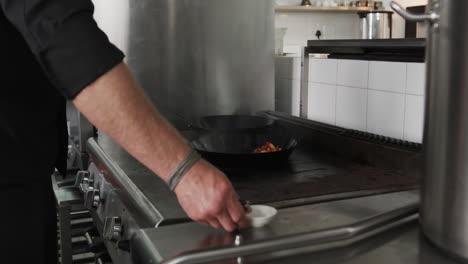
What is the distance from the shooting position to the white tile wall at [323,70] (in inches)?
70.2

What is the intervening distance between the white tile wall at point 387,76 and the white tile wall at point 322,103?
0.23 meters

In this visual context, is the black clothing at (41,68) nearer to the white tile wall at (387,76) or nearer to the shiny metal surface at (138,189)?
the shiny metal surface at (138,189)

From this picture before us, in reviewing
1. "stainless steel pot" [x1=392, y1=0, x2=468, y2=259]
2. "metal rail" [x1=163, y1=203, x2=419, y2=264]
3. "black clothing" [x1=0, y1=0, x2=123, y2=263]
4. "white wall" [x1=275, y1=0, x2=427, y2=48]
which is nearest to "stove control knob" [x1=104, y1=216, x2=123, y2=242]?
"black clothing" [x1=0, y1=0, x2=123, y2=263]

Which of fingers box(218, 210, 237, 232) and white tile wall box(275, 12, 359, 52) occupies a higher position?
white tile wall box(275, 12, 359, 52)

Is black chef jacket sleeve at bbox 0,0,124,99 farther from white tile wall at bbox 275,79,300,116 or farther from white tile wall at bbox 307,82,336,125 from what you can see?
white tile wall at bbox 275,79,300,116

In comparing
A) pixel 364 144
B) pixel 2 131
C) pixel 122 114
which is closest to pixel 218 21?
pixel 364 144

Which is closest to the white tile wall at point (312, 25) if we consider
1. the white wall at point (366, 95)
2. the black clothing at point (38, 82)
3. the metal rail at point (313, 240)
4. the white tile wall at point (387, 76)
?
the white wall at point (366, 95)

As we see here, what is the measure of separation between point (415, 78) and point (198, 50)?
90cm

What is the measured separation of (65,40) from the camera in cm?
73

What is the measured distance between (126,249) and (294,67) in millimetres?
1253

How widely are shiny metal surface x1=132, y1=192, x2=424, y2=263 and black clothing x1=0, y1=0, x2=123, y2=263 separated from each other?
0.26 m

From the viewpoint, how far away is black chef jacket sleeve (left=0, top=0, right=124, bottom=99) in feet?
2.39

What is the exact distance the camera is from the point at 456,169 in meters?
0.73

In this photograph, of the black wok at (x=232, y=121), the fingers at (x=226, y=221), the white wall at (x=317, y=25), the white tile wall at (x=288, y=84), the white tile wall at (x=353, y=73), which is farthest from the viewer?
the white wall at (x=317, y=25)
